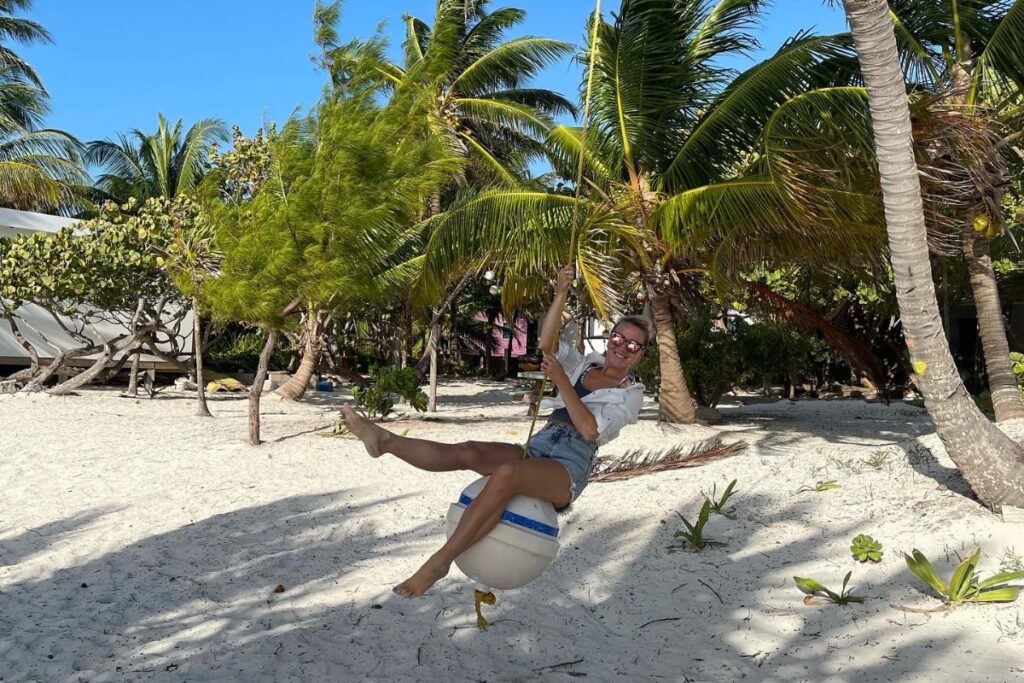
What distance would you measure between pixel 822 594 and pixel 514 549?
9.51 feet

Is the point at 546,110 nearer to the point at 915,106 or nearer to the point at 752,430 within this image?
the point at 752,430

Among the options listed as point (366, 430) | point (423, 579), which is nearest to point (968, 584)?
point (423, 579)

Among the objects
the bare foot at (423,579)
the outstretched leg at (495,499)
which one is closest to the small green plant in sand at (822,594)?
the outstretched leg at (495,499)

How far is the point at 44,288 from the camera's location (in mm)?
15961

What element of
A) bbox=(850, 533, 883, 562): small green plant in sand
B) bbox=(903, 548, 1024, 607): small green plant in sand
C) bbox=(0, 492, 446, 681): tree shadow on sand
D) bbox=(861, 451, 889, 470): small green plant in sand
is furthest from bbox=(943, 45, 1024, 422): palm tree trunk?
bbox=(0, 492, 446, 681): tree shadow on sand

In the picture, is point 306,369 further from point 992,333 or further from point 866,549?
point 866,549

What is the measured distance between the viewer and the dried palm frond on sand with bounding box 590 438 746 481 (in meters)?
8.93

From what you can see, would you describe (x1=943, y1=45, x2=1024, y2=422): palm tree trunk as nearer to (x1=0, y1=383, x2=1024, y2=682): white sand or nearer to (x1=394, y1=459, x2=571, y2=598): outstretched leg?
(x1=0, y1=383, x2=1024, y2=682): white sand

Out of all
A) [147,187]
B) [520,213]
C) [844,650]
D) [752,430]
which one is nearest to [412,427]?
[520,213]

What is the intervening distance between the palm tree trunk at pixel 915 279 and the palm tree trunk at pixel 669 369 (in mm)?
5808

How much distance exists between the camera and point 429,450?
4.49m

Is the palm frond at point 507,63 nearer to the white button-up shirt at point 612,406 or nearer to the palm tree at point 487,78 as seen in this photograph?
the palm tree at point 487,78

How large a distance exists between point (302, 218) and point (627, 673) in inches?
280

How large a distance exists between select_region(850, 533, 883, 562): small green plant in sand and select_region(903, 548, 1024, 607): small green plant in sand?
1.92ft
